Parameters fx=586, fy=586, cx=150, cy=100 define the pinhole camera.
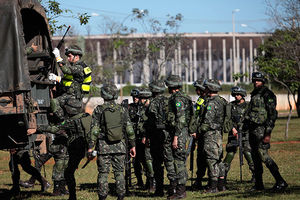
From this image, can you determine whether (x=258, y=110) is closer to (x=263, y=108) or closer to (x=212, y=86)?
(x=263, y=108)

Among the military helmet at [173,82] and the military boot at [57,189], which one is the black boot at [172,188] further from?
the military boot at [57,189]

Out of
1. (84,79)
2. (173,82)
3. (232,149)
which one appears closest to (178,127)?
(173,82)

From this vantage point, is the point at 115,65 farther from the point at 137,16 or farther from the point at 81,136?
the point at 81,136

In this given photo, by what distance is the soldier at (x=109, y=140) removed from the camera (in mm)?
9695

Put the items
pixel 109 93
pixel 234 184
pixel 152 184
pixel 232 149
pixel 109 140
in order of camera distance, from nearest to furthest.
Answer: pixel 109 140 → pixel 109 93 → pixel 152 184 → pixel 232 149 → pixel 234 184

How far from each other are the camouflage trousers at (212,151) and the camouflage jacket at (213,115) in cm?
11

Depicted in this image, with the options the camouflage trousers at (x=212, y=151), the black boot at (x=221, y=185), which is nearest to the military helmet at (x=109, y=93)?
the camouflage trousers at (x=212, y=151)

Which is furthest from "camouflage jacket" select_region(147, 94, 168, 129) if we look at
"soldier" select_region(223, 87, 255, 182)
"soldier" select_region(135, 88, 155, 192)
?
"soldier" select_region(223, 87, 255, 182)

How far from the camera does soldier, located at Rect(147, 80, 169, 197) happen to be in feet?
36.7

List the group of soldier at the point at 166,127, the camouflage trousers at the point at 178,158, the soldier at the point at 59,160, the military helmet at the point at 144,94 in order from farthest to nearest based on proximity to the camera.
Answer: the military helmet at the point at 144,94, the soldier at the point at 59,160, the camouflage trousers at the point at 178,158, the group of soldier at the point at 166,127

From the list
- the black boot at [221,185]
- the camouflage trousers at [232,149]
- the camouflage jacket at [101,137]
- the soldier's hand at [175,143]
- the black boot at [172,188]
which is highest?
the camouflage jacket at [101,137]

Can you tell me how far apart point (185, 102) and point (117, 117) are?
5.47 ft

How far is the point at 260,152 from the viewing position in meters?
11.1

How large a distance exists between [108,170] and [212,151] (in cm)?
252
